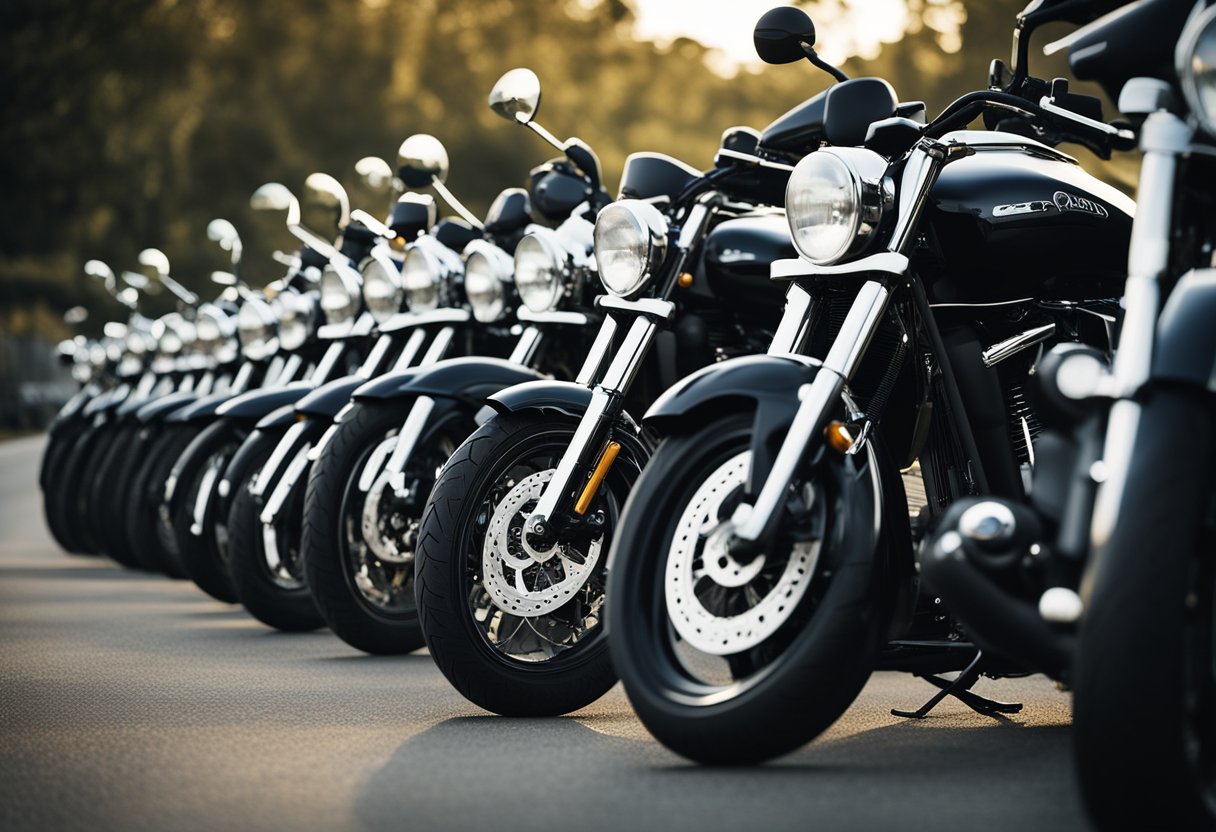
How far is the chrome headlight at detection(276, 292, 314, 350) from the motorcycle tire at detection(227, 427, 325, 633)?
1549 mm

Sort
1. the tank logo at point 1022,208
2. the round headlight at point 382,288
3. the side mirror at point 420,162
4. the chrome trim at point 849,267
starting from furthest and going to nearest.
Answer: the round headlight at point 382,288 < the side mirror at point 420,162 < the tank logo at point 1022,208 < the chrome trim at point 849,267

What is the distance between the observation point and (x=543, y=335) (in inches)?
215

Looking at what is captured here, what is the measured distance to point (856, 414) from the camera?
11.0ft

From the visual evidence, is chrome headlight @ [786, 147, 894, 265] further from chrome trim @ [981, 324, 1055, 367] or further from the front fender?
the front fender

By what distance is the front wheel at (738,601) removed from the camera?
10.1 feet

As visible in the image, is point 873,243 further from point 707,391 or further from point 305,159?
point 305,159

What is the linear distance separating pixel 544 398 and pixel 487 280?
153cm

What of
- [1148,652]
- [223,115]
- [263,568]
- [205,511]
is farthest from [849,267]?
[223,115]

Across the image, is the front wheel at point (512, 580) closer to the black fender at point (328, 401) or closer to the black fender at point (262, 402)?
the black fender at point (328, 401)

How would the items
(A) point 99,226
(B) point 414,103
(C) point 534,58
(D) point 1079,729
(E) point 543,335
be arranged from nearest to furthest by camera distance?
1. (D) point 1079,729
2. (E) point 543,335
3. (A) point 99,226
4. (B) point 414,103
5. (C) point 534,58

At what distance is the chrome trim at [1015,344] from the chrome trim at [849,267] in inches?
17.9

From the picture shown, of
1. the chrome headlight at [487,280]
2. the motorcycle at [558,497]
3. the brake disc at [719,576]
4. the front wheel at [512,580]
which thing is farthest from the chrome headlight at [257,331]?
the brake disc at [719,576]

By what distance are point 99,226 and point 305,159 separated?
5.93 metres

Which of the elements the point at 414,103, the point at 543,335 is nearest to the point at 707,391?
the point at 543,335
